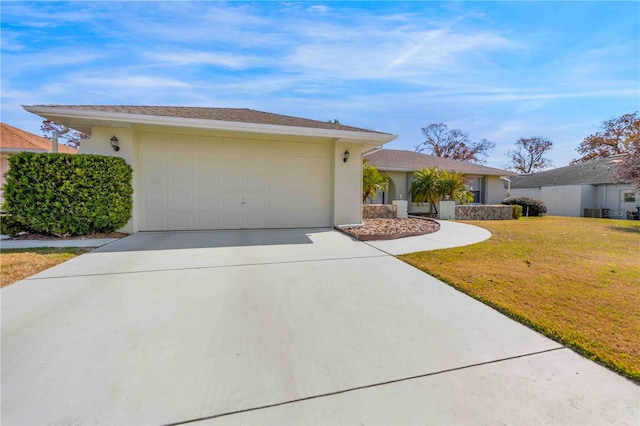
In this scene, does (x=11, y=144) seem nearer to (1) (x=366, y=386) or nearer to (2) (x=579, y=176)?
(1) (x=366, y=386)

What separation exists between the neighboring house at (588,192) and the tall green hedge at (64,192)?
26.8 metres

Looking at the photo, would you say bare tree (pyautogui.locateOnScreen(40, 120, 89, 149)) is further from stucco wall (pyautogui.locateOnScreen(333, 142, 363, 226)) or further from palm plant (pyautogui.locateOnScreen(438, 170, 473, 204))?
palm plant (pyautogui.locateOnScreen(438, 170, 473, 204))

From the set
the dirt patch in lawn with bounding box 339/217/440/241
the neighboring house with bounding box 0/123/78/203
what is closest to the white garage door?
the dirt patch in lawn with bounding box 339/217/440/241

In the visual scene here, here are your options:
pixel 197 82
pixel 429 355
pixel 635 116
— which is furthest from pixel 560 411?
pixel 635 116

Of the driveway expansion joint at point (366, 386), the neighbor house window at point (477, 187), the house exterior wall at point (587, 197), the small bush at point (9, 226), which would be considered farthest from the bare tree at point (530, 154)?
the small bush at point (9, 226)

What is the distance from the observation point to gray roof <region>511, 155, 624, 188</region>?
20.3 m

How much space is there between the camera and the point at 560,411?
1.74m

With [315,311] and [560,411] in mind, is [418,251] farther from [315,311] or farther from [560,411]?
[560,411]

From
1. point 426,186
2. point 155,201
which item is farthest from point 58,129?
point 426,186

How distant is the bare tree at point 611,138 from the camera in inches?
1063

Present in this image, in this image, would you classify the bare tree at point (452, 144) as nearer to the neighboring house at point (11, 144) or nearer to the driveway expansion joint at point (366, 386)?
the neighboring house at point (11, 144)

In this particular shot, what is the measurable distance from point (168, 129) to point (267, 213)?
12.1 ft

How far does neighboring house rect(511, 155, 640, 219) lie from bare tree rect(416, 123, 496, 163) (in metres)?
7.64

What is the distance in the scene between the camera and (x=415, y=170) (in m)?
16.1
